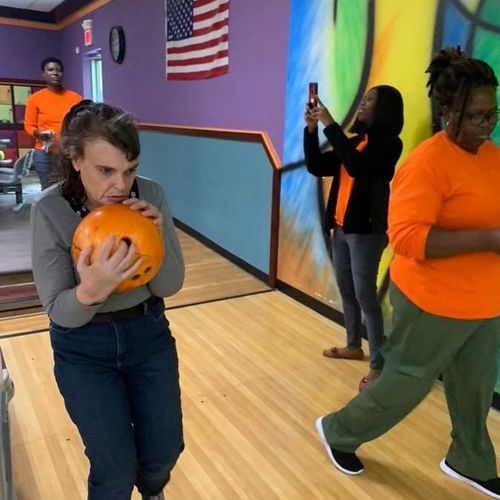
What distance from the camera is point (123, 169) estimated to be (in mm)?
1124

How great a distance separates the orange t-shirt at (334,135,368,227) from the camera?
2.29 meters

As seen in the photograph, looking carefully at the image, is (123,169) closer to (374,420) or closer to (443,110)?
(443,110)

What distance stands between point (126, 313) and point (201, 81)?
3.68m

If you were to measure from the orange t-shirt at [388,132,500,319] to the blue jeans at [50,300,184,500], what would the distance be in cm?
71

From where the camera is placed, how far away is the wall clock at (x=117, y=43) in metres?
6.12

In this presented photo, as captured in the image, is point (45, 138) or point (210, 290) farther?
point (45, 138)

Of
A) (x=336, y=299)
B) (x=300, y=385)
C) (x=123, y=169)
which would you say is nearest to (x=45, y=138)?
(x=336, y=299)

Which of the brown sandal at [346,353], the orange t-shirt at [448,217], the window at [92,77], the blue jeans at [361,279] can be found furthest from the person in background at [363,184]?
the window at [92,77]

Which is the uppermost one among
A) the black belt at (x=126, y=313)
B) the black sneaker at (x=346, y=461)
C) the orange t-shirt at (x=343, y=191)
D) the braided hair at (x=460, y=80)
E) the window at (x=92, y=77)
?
the window at (x=92, y=77)

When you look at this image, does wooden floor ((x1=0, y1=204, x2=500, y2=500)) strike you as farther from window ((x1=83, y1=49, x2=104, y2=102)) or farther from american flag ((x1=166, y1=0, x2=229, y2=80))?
window ((x1=83, y1=49, x2=104, y2=102))

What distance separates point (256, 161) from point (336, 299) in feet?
4.10

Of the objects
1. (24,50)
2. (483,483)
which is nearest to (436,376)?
(483,483)

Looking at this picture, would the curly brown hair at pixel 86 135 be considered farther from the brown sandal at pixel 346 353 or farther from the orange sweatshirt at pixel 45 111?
the orange sweatshirt at pixel 45 111

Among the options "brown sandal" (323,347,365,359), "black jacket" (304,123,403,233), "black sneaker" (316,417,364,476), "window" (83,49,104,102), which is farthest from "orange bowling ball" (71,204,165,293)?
"window" (83,49,104,102)
